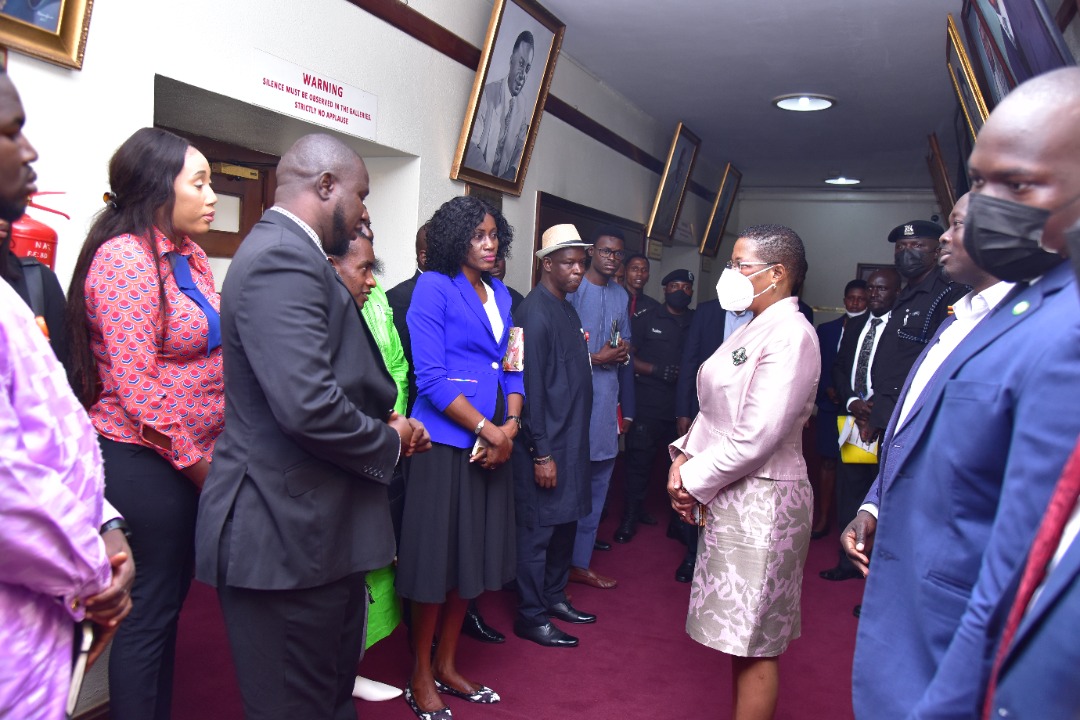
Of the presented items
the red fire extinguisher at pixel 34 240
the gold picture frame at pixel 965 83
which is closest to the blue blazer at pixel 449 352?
the red fire extinguisher at pixel 34 240

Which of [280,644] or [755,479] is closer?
[280,644]

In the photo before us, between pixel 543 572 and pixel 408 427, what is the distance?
67.7 inches

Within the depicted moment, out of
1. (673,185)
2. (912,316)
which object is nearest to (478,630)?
(912,316)

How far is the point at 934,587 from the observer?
121 cm

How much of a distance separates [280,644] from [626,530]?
3587 millimetres

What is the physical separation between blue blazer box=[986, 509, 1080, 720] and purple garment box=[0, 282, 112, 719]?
1.27 meters

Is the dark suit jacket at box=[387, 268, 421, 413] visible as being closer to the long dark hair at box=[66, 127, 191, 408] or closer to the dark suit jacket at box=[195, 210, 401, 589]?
the long dark hair at box=[66, 127, 191, 408]

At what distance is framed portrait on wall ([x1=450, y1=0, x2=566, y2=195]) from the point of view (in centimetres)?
418

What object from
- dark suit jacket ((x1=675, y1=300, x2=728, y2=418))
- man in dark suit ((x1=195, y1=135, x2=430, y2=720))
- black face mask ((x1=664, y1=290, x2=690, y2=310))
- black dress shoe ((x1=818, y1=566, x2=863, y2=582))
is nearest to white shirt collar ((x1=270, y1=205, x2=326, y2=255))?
man in dark suit ((x1=195, y1=135, x2=430, y2=720))

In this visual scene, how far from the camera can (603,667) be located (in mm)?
3242

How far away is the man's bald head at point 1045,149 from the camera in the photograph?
1.12 meters

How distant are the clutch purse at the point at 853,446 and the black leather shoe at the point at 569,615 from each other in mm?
1782

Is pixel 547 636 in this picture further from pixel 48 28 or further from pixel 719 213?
pixel 719 213

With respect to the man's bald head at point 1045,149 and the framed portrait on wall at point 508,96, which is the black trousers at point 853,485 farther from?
the man's bald head at point 1045,149
